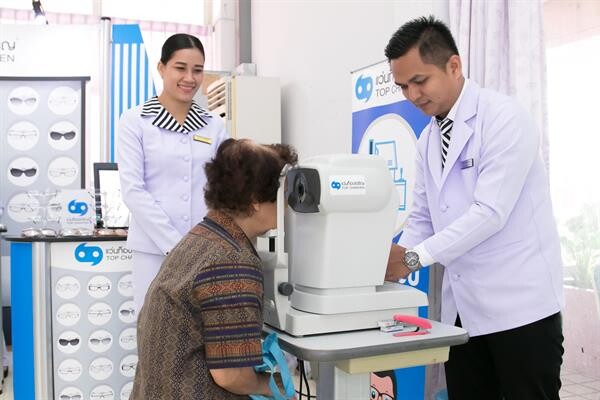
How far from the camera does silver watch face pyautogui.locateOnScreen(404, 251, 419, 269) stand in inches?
59.5

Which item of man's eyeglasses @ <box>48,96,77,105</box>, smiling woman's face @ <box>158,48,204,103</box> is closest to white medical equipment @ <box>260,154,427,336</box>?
smiling woman's face @ <box>158,48,204,103</box>

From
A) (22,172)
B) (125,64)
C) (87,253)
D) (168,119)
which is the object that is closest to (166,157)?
(168,119)

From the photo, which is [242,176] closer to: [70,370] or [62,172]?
[70,370]

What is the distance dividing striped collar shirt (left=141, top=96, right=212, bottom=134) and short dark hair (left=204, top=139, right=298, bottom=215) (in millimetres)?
921

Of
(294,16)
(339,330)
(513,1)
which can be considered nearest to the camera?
(339,330)

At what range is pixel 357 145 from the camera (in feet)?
9.39

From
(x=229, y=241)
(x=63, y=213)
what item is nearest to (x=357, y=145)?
(x=63, y=213)

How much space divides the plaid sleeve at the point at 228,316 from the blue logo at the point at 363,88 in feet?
5.76

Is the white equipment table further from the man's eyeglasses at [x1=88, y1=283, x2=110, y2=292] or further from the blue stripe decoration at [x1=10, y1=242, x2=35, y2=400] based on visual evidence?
the blue stripe decoration at [x1=10, y1=242, x2=35, y2=400]

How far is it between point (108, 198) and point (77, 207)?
6.2 inches

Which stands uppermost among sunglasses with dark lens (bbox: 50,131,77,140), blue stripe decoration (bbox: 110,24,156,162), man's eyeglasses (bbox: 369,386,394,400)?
blue stripe decoration (bbox: 110,24,156,162)

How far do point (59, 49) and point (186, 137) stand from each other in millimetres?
2917

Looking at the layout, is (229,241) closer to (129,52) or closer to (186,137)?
(186,137)

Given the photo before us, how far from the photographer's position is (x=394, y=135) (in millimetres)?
2549
